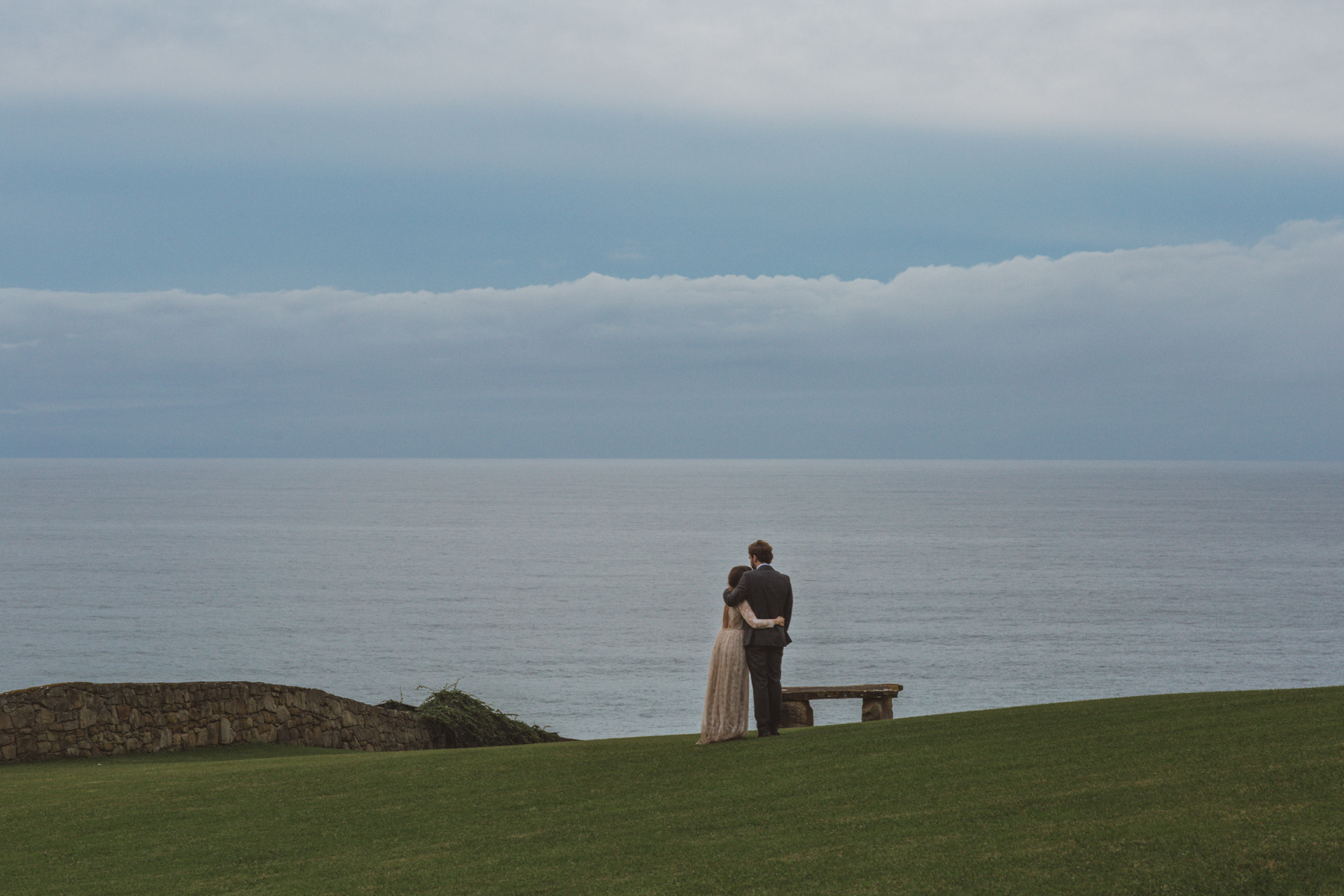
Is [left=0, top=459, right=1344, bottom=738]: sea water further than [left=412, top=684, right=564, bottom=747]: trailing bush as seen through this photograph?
Yes

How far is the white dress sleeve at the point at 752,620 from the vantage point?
43.8ft

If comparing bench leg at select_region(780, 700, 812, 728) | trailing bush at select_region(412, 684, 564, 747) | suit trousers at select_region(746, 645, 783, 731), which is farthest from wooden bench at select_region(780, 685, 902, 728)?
trailing bush at select_region(412, 684, 564, 747)

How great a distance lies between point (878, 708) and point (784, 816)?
31.8ft

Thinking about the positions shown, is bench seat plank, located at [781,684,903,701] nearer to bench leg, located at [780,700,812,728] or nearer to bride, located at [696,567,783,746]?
bench leg, located at [780,700,812,728]

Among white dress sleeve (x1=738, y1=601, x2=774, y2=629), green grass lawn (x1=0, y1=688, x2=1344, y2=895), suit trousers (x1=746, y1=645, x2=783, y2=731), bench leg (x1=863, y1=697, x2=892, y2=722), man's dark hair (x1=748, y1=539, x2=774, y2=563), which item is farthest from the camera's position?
bench leg (x1=863, y1=697, x2=892, y2=722)

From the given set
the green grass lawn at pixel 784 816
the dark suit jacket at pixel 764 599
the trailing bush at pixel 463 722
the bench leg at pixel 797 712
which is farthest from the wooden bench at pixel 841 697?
the trailing bush at pixel 463 722

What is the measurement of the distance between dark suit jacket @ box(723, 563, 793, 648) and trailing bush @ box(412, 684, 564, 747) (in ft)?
35.0

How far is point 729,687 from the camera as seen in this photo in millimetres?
13594

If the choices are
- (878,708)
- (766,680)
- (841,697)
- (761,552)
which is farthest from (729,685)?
(878,708)

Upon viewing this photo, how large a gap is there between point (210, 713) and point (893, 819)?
47.6 feet

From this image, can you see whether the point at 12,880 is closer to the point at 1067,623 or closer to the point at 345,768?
the point at 345,768

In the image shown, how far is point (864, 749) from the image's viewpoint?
1201 centimetres

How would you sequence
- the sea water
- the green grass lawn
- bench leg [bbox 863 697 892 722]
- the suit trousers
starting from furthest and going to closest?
the sea water, bench leg [bbox 863 697 892 722], the suit trousers, the green grass lawn

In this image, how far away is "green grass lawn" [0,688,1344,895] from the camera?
746 cm
